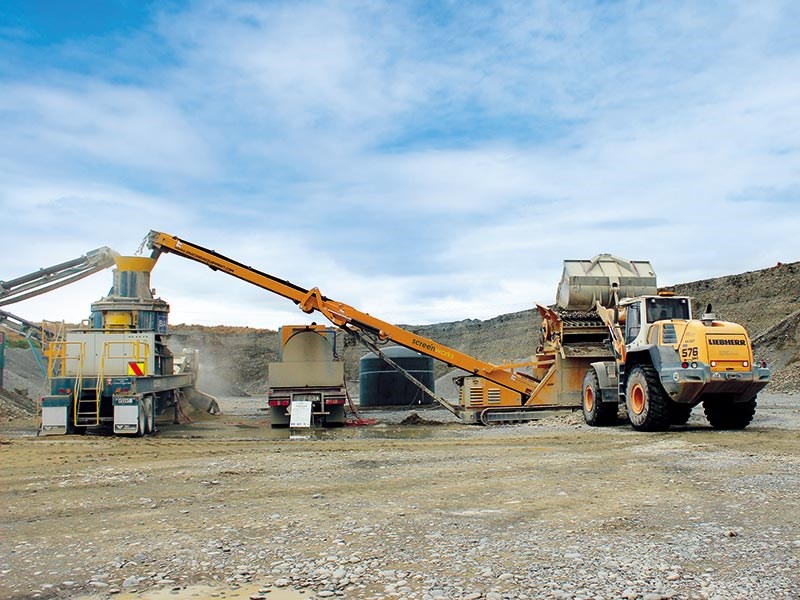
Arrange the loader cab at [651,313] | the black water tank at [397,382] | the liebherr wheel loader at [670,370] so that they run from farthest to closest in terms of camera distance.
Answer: the black water tank at [397,382] < the loader cab at [651,313] < the liebherr wheel loader at [670,370]

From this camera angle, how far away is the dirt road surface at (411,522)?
202 inches

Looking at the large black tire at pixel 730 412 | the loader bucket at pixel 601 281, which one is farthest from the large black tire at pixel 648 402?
the loader bucket at pixel 601 281

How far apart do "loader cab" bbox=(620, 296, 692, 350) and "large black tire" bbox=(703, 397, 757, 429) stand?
1666 millimetres

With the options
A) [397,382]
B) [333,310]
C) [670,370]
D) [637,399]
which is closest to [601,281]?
[637,399]

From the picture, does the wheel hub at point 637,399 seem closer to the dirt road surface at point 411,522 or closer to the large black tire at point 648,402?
the large black tire at point 648,402

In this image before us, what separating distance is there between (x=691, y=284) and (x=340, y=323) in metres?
27.4

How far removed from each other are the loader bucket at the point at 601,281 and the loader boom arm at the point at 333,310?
8.32ft

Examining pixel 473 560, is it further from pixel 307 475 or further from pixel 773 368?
pixel 773 368

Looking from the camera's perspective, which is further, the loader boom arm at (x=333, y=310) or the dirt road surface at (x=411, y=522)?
the loader boom arm at (x=333, y=310)

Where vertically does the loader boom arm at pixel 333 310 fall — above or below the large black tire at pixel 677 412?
above

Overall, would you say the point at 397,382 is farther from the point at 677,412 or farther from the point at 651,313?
the point at 677,412

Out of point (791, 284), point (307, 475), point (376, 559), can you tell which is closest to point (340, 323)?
point (307, 475)

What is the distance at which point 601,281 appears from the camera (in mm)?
18172

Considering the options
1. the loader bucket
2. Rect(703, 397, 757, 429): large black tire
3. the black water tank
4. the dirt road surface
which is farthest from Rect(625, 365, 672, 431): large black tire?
the black water tank
